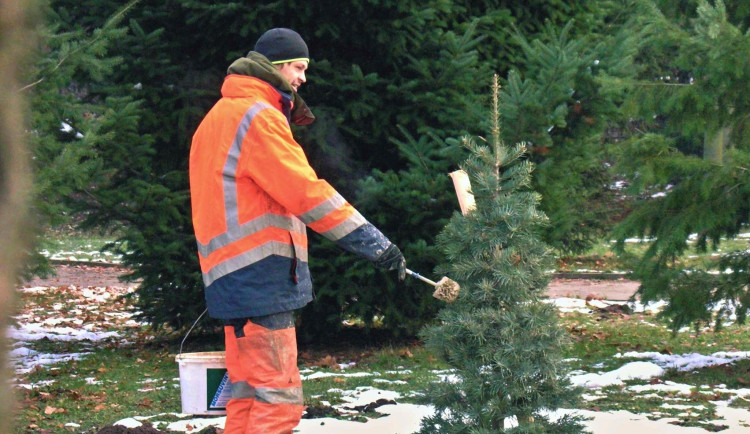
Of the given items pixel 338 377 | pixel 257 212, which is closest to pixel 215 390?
pixel 257 212

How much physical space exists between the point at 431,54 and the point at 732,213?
2.71 metres

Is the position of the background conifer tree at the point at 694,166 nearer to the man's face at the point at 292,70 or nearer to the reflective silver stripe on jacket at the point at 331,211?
the man's face at the point at 292,70

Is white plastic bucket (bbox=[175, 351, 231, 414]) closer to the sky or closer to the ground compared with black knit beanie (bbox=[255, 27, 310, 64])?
closer to the ground

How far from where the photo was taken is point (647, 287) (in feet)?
22.3

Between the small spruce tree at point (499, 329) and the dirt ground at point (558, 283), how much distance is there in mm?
8260

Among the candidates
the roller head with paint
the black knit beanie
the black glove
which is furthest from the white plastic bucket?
the black knit beanie

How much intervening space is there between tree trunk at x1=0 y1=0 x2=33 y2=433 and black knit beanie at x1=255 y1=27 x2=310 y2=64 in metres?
3.63

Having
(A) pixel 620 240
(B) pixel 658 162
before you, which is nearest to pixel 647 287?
(A) pixel 620 240

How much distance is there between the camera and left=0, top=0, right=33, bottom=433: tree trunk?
2.62ft

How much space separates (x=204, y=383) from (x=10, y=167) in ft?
13.5

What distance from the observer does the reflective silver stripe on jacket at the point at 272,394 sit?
3928 mm

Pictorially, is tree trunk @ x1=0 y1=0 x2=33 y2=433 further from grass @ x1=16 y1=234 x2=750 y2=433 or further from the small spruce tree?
grass @ x1=16 y1=234 x2=750 y2=433

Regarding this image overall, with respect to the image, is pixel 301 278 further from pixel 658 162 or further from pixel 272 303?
pixel 658 162

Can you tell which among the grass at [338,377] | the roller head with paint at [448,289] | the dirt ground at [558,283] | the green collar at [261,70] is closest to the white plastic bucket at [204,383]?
the grass at [338,377]
